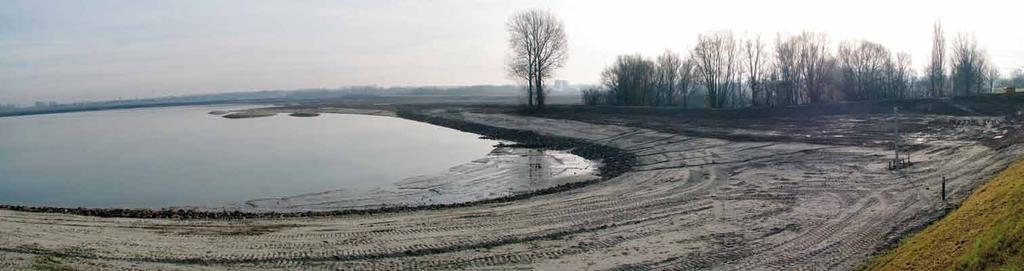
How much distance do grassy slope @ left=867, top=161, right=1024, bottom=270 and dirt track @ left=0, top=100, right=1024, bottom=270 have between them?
1.03 metres

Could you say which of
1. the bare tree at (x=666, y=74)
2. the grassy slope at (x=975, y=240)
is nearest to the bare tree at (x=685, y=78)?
the bare tree at (x=666, y=74)

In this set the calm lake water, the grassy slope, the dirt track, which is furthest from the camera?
the calm lake water

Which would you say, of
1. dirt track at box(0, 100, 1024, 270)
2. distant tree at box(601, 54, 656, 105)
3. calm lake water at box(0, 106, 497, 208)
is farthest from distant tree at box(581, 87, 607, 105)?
dirt track at box(0, 100, 1024, 270)

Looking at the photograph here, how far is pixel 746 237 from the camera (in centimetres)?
1438

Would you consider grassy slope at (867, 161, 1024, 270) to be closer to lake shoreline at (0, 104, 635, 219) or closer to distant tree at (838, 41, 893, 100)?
lake shoreline at (0, 104, 635, 219)

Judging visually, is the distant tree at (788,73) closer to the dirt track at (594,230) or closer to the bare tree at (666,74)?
the bare tree at (666,74)

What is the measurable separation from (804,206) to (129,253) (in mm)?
15638

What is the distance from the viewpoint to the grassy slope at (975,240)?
26.5ft

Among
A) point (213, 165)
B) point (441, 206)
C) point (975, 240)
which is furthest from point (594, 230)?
point (213, 165)

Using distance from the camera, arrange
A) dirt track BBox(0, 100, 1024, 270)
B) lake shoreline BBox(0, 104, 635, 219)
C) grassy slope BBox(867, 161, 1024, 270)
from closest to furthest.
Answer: grassy slope BBox(867, 161, 1024, 270) < dirt track BBox(0, 100, 1024, 270) < lake shoreline BBox(0, 104, 635, 219)

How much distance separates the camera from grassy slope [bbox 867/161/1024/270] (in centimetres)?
807

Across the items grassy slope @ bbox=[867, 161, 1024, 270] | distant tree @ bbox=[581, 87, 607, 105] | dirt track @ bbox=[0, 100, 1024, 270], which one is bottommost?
dirt track @ bbox=[0, 100, 1024, 270]

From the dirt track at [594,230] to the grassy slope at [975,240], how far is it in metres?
1.03

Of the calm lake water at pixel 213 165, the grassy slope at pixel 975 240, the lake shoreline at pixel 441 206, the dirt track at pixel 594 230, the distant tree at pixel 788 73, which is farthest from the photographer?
the distant tree at pixel 788 73
